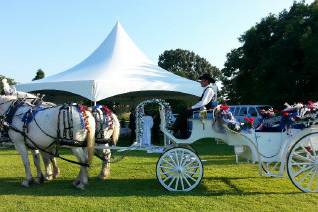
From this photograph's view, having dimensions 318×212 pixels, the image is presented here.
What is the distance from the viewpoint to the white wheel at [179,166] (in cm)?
749

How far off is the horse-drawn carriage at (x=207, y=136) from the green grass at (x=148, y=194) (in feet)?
0.99

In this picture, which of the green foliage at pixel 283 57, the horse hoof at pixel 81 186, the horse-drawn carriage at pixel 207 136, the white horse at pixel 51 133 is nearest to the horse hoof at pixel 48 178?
the white horse at pixel 51 133

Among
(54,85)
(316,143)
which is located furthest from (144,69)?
(316,143)

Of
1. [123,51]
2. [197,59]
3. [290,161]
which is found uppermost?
[197,59]

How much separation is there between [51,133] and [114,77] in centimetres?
941

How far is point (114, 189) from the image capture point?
7918 millimetres

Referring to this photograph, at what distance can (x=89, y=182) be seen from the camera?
863 cm

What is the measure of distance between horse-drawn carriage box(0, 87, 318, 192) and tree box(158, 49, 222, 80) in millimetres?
63114

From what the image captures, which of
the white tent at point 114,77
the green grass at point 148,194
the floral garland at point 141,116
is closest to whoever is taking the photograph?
the green grass at point 148,194

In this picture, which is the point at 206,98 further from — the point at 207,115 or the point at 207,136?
the point at 207,136

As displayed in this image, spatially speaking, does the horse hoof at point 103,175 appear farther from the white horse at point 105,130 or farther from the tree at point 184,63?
the tree at point 184,63

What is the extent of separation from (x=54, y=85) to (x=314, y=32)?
57.7ft

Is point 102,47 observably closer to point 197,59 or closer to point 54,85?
point 54,85

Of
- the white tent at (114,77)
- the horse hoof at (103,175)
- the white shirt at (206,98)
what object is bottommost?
the horse hoof at (103,175)
